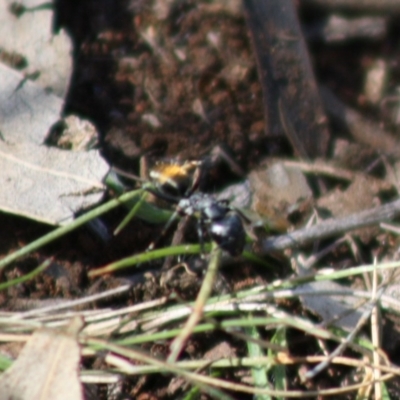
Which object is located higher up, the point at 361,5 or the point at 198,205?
the point at 361,5

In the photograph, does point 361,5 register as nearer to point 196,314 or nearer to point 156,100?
point 156,100

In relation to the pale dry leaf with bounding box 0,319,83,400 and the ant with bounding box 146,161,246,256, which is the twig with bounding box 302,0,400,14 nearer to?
the ant with bounding box 146,161,246,256

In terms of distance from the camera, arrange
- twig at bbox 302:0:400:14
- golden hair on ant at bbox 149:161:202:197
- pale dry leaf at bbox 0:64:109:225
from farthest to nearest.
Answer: twig at bbox 302:0:400:14 < golden hair on ant at bbox 149:161:202:197 < pale dry leaf at bbox 0:64:109:225

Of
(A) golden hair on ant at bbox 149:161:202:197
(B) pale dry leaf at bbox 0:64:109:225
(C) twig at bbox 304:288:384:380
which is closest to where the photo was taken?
(C) twig at bbox 304:288:384:380

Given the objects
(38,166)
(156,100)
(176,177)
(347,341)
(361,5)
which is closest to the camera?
(347,341)

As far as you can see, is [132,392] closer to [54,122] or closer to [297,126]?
[54,122]

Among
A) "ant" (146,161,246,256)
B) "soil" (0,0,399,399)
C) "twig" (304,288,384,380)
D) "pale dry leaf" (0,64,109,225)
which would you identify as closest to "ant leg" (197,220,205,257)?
"ant" (146,161,246,256)

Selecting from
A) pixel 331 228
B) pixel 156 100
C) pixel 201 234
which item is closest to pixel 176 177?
pixel 201 234
